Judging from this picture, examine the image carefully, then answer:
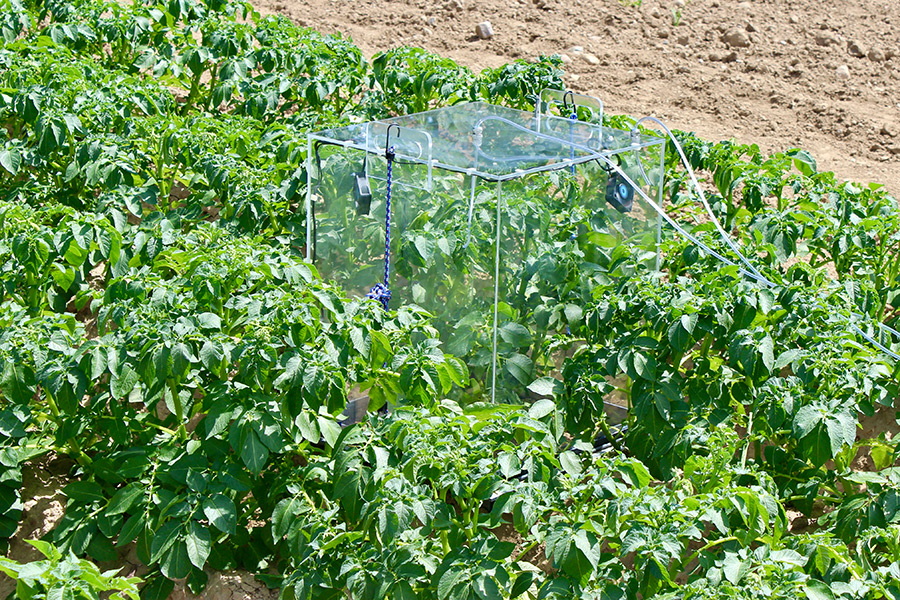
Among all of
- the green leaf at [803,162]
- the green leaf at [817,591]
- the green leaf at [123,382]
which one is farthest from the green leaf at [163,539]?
the green leaf at [803,162]

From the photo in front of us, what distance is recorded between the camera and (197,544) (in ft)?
Result: 8.43

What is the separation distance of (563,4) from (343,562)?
6885mm

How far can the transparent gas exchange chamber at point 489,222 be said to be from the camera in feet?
10.3

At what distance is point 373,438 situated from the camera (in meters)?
2.61

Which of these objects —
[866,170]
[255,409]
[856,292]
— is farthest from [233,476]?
[866,170]

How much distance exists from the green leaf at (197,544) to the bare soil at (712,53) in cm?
425

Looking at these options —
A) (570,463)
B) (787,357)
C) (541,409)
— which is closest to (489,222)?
(541,409)

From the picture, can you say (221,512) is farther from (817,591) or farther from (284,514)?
(817,591)

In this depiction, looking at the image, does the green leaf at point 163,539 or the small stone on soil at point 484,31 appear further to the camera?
the small stone on soil at point 484,31

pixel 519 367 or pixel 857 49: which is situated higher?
pixel 857 49

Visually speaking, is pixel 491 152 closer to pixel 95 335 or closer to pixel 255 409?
pixel 255 409

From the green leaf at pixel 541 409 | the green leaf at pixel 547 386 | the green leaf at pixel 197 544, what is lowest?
the green leaf at pixel 197 544

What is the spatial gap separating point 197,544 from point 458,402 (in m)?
1.07

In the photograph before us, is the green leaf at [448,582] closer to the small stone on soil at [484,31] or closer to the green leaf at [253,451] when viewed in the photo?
the green leaf at [253,451]
